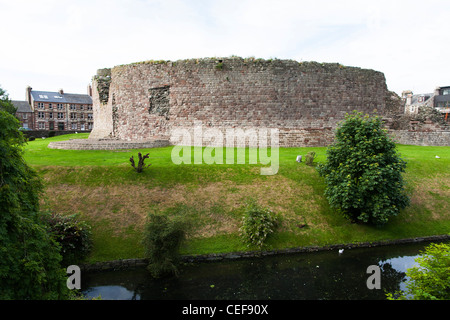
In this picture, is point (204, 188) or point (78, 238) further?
point (204, 188)

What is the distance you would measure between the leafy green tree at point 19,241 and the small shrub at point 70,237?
13.5 ft

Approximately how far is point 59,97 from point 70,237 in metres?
61.6

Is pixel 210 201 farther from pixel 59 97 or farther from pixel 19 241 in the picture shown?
pixel 59 97

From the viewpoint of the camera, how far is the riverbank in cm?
1119

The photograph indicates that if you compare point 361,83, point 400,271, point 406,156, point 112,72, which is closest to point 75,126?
point 112,72

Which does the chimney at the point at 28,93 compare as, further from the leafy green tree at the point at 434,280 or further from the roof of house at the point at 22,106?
the leafy green tree at the point at 434,280

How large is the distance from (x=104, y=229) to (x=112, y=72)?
19.3 metres

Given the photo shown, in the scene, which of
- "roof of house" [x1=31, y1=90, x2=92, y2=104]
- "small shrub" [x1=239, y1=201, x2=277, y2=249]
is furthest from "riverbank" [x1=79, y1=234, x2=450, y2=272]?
"roof of house" [x1=31, y1=90, x2=92, y2=104]

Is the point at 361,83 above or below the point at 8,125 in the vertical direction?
above

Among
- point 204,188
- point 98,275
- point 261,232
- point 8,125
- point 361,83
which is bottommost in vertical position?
point 98,275

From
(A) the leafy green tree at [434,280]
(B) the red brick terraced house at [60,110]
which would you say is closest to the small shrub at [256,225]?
(A) the leafy green tree at [434,280]

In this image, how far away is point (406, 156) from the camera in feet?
66.6

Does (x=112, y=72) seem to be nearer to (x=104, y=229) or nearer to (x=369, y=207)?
(x=104, y=229)

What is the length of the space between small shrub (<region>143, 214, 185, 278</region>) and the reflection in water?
14.4 inches
